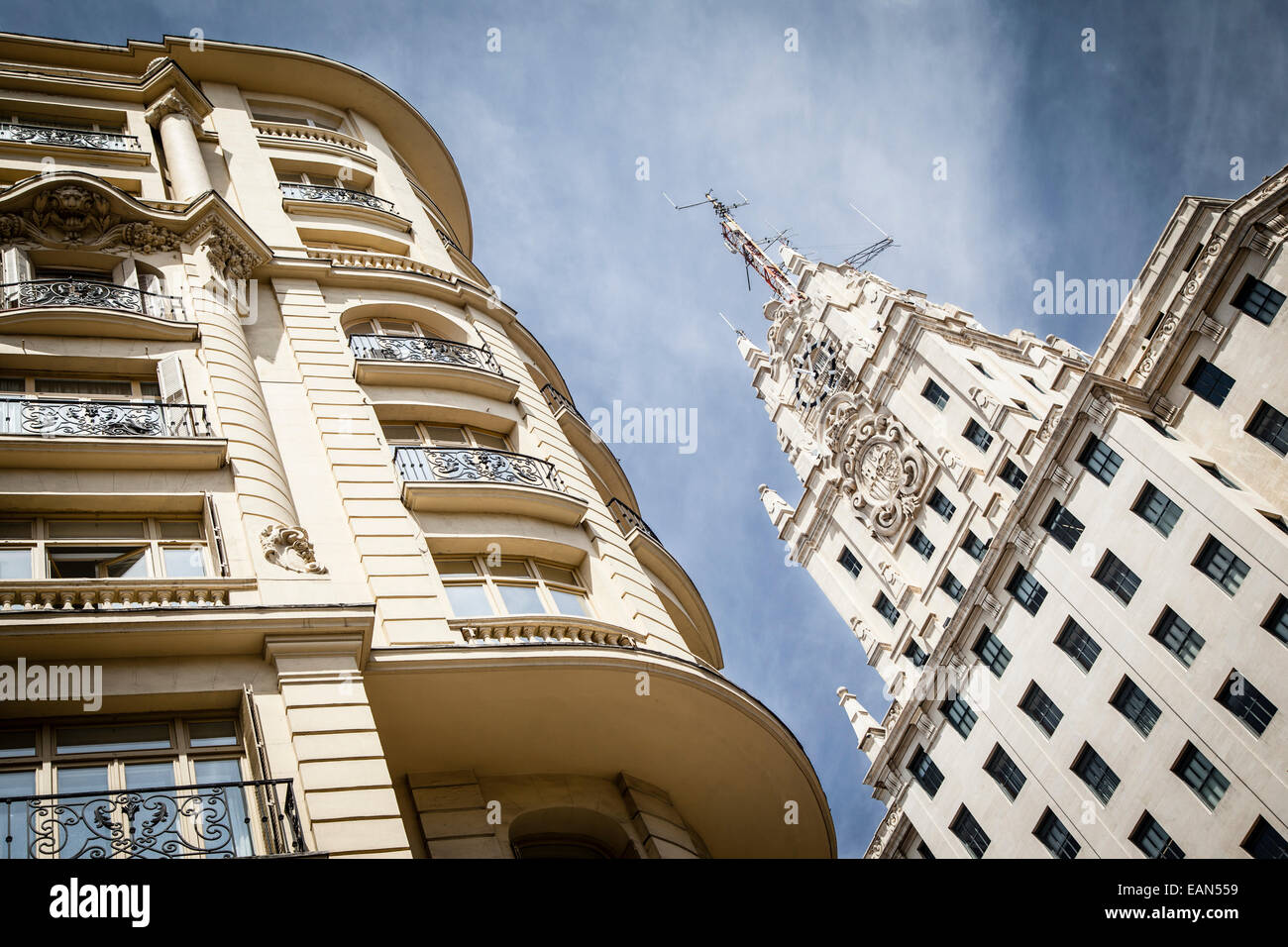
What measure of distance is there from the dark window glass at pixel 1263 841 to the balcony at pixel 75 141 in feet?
132

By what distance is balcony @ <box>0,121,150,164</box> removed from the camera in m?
24.9

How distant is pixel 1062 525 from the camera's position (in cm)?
4800

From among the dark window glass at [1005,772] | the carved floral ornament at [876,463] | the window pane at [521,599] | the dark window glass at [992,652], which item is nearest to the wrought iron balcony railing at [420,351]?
the window pane at [521,599]

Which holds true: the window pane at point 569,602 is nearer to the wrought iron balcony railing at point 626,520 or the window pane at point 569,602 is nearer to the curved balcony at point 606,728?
the curved balcony at point 606,728

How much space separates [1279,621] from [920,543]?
78.5ft

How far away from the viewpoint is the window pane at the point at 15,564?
13.8 m

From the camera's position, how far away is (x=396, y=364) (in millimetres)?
20500
